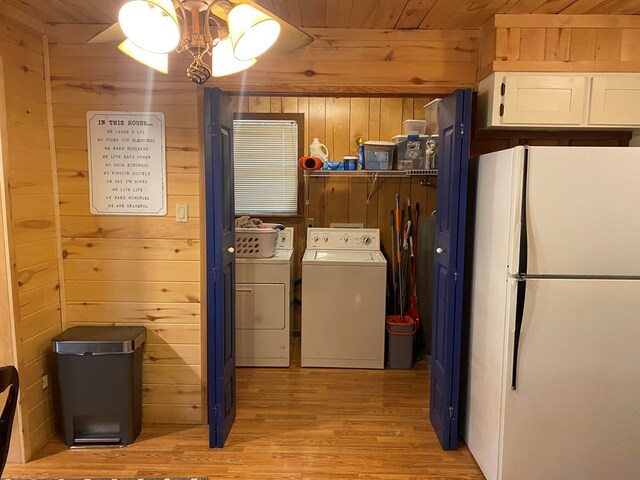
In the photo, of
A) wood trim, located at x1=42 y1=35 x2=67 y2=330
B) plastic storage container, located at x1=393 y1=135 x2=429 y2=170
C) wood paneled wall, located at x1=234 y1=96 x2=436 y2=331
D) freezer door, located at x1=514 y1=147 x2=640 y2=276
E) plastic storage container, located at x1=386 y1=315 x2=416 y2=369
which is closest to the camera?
freezer door, located at x1=514 y1=147 x2=640 y2=276

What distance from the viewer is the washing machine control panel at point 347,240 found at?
3.99 m

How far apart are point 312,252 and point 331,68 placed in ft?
5.62

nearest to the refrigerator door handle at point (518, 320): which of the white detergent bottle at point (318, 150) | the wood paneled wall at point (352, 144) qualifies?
the wood paneled wall at point (352, 144)

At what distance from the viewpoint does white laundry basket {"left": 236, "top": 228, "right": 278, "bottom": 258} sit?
3.54 meters

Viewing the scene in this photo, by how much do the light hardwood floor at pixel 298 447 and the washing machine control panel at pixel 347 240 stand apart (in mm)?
1240

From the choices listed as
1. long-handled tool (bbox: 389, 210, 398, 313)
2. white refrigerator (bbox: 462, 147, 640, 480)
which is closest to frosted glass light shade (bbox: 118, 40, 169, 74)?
white refrigerator (bbox: 462, 147, 640, 480)

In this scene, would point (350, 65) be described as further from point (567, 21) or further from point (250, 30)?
point (250, 30)

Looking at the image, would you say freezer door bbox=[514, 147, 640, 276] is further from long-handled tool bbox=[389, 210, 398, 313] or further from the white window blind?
the white window blind

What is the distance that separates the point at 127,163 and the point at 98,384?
120 centimetres

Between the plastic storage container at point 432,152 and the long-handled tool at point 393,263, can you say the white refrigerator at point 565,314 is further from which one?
the long-handled tool at point 393,263

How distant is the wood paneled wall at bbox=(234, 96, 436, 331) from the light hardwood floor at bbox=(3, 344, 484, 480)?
5.11 feet

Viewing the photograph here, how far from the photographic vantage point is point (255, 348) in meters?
3.60

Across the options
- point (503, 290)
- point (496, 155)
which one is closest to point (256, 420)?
point (503, 290)

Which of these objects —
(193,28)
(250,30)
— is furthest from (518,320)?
(193,28)
